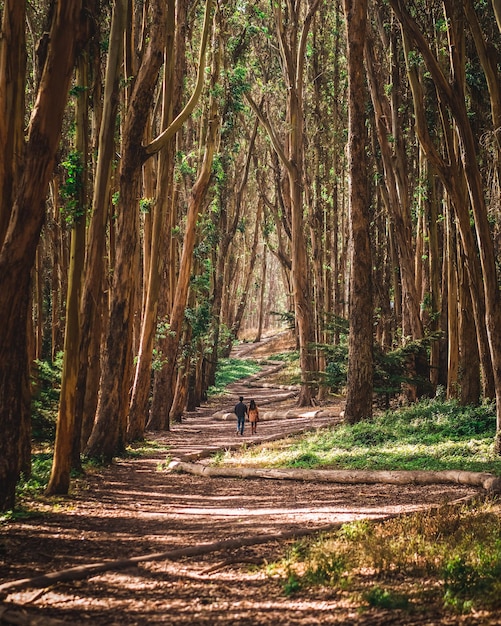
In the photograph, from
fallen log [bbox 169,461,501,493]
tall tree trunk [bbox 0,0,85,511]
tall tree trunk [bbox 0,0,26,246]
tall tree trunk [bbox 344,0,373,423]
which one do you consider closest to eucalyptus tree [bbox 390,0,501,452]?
fallen log [bbox 169,461,501,493]

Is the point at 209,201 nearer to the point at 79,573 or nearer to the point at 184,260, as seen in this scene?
the point at 184,260

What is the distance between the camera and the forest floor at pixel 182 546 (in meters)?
5.14

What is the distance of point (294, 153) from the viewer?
955 inches

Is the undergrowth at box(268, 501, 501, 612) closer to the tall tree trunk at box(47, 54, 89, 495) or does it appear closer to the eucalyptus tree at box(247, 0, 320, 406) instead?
the tall tree trunk at box(47, 54, 89, 495)

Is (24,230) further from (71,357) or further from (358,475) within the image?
(358,475)

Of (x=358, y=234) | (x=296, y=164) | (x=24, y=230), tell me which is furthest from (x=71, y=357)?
(x=296, y=164)

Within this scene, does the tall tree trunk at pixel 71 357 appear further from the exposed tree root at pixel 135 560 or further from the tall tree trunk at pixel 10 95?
the exposed tree root at pixel 135 560

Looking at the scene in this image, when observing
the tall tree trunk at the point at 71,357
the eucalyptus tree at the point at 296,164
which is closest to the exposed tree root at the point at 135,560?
the tall tree trunk at the point at 71,357

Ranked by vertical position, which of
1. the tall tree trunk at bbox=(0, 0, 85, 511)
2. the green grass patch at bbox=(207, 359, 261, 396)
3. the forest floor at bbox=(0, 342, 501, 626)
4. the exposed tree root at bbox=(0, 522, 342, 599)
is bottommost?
the forest floor at bbox=(0, 342, 501, 626)

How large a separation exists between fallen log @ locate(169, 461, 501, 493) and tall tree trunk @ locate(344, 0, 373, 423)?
17.3 feet

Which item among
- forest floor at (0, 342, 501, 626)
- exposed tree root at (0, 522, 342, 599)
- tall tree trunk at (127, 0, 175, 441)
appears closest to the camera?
forest floor at (0, 342, 501, 626)

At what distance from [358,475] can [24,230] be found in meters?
5.94

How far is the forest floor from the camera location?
514cm

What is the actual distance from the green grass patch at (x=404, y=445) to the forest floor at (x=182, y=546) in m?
1.19
